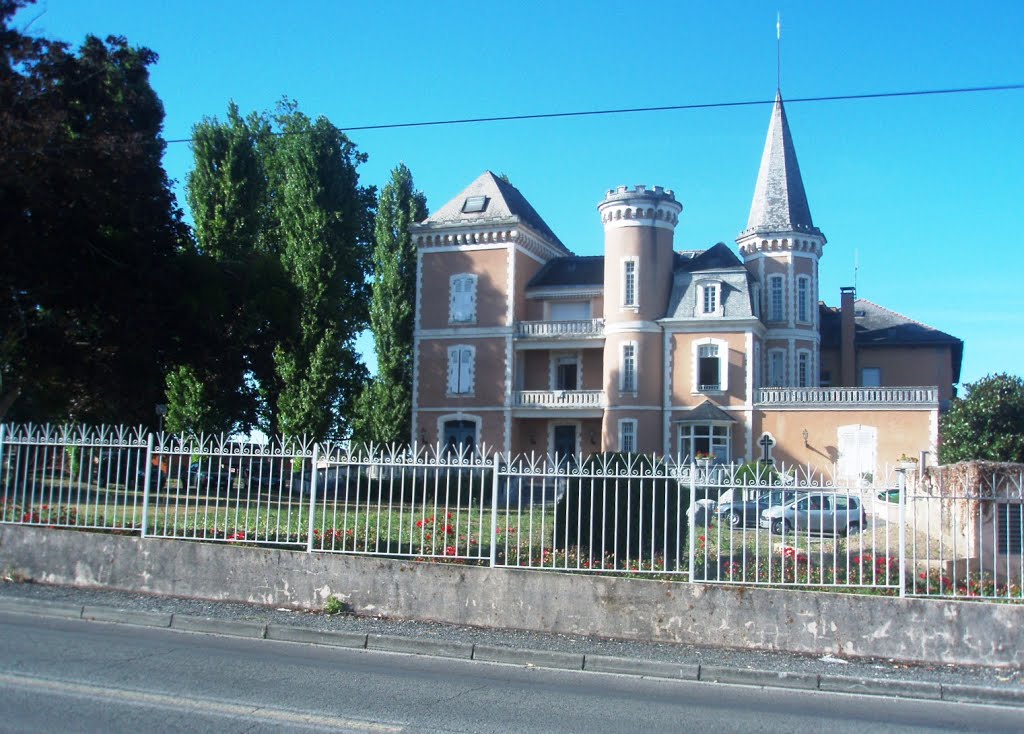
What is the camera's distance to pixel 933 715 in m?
8.11

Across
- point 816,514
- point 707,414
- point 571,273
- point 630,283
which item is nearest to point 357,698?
point 816,514

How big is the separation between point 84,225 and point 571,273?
26350 millimetres

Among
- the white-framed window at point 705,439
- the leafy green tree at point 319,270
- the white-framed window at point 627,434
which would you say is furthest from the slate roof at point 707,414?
the leafy green tree at point 319,270

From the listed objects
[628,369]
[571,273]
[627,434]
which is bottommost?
[627,434]

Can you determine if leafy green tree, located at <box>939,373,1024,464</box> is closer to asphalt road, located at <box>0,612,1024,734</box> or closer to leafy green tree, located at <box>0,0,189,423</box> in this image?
asphalt road, located at <box>0,612,1024,734</box>

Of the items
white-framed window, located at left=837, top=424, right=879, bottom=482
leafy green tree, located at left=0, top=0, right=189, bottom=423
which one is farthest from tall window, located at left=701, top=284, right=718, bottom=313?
leafy green tree, located at left=0, top=0, right=189, bottom=423

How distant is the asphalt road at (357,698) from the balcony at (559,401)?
102 feet

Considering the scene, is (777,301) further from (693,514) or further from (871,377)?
(693,514)

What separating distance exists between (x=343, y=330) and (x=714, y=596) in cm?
3386

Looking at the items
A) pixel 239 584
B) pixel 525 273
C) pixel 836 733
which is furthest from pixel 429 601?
pixel 525 273

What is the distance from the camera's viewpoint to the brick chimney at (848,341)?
4659cm

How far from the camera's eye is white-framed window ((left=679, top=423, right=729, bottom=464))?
1540 inches

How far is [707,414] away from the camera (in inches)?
1527

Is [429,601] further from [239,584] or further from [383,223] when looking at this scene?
[383,223]
